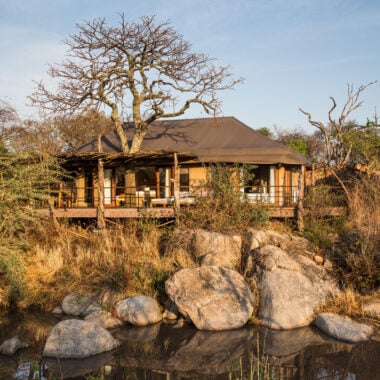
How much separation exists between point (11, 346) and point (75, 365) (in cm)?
141

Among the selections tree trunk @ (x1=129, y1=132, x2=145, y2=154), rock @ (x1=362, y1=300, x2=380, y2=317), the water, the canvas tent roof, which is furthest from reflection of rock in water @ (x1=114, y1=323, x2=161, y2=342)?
tree trunk @ (x1=129, y1=132, x2=145, y2=154)

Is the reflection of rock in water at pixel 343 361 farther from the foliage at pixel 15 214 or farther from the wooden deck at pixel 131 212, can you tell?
the foliage at pixel 15 214

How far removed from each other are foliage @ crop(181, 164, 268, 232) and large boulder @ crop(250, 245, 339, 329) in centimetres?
148

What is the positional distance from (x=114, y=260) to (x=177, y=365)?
451 cm

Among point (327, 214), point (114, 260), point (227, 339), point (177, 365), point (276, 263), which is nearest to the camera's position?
point (177, 365)

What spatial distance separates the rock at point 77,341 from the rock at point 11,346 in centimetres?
59

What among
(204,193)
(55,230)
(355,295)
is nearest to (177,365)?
(355,295)

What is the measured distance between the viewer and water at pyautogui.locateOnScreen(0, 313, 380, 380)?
7.14 m

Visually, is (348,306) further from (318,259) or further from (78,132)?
(78,132)

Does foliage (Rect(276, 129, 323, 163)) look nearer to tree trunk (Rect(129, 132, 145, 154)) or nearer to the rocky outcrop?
tree trunk (Rect(129, 132, 145, 154))

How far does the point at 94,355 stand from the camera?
8.02m

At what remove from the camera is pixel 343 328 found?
870 cm

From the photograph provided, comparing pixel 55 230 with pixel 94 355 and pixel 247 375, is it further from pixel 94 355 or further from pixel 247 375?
pixel 247 375

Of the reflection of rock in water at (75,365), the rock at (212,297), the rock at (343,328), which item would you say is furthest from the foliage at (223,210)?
the reflection of rock in water at (75,365)
